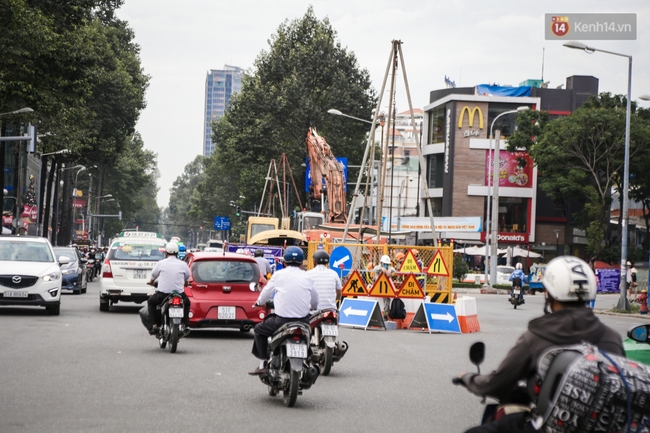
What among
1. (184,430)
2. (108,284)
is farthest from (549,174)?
(184,430)

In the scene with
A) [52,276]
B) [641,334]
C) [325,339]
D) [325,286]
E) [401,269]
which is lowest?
[325,339]

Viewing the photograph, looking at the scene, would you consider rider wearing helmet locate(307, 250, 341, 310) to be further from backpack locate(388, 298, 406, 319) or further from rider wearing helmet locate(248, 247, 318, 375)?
backpack locate(388, 298, 406, 319)

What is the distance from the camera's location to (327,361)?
520 inches

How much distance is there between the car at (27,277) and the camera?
21.3 meters

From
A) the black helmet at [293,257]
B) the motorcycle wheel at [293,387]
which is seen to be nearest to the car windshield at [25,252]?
the black helmet at [293,257]

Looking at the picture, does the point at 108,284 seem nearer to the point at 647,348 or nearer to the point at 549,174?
the point at 647,348

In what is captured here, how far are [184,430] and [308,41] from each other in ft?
200

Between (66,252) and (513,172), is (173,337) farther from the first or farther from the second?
(513,172)

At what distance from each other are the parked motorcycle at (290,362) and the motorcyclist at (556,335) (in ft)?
18.1

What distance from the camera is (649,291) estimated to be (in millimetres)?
36562

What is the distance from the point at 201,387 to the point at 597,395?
776 cm

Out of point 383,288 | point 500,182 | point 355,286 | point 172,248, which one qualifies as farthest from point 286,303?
point 500,182

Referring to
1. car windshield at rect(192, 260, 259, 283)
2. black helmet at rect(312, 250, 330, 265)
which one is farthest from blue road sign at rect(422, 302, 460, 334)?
A: black helmet at rect(312, 250, 330, 265)

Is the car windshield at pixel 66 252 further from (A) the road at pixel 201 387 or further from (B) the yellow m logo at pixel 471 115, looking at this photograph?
(B) the yellow m logo at pixel 471 115
